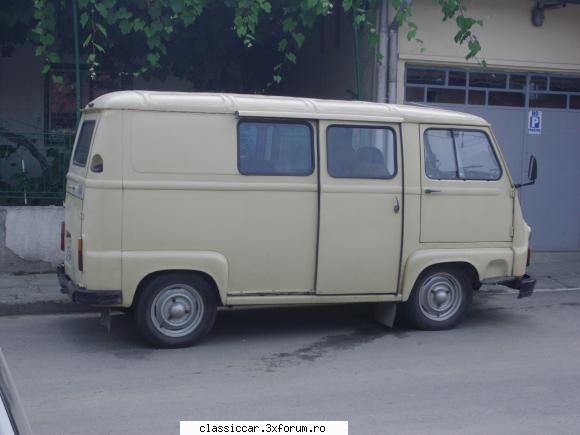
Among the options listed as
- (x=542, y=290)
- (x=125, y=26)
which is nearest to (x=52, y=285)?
(x=125, y=26)

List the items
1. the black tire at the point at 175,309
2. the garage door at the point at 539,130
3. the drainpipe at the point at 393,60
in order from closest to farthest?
the black tire at the point at 175,309
the drainpipe at the point at 393,60
the garage door at the point at 539,130

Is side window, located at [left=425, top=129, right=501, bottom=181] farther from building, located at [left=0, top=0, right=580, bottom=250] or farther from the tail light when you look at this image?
building, located at [left=0, top=0, right=580, bottom=250]

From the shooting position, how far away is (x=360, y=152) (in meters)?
8.20

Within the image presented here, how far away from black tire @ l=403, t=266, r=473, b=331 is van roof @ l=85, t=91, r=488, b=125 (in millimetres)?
1495

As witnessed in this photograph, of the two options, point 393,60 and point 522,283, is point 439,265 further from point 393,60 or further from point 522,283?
point 393,60

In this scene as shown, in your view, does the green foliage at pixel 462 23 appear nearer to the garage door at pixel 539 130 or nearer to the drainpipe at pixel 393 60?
the drainpipe at pixel 393 60

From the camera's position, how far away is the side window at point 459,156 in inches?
335

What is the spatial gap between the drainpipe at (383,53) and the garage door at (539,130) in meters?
1.03

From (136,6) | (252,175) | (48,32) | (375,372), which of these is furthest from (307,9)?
(375,372)

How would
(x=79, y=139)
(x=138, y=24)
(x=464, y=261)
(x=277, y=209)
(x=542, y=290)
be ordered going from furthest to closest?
(x=138, y=24), (x=542, y=290), (x=464, y=261), (x=79, y=139), (x=277, y=209)

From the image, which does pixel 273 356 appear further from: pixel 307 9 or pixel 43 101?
pixel 43 101

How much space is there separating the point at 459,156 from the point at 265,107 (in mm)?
2056

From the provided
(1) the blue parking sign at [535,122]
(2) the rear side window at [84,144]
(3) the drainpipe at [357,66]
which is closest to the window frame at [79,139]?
(2) the rear side window at [84,144]

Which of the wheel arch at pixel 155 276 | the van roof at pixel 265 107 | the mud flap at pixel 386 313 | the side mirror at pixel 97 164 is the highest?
the van roof at pixel 265 107
